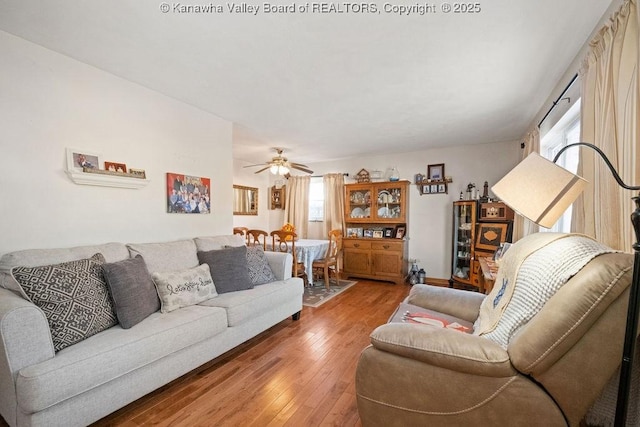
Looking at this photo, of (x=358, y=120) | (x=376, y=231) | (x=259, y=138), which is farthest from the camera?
(x=376, y=231)

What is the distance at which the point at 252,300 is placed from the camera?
2.33 metres

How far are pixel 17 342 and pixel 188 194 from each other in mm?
1850

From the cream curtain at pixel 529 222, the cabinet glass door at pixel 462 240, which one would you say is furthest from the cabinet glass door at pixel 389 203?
the cream curtain at pixel 529 222

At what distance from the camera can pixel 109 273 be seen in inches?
69.7

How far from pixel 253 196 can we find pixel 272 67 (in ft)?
13.2

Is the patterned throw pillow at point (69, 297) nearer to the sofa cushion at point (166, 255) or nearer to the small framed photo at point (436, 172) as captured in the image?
the sofa cushion at point (166, 255)

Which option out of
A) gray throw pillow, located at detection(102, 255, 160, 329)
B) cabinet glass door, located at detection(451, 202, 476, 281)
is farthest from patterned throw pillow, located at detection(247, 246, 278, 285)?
cabinet glass door, located at detection(451, 202, 476, 281)

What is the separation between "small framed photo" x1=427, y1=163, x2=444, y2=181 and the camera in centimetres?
471

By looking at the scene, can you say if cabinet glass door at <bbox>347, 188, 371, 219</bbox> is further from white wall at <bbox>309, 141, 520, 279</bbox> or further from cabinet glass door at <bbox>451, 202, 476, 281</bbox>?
cabinet glass door at <bbox>451, 202, 476, 281</bbox>

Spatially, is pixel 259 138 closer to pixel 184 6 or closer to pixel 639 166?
pixel 184 6

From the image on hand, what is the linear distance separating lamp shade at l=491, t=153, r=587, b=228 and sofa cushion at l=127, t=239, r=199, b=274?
2.40 m

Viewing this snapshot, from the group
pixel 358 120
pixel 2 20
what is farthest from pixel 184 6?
pixel 358 120

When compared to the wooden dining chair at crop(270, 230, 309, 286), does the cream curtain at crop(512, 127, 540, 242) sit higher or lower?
higher

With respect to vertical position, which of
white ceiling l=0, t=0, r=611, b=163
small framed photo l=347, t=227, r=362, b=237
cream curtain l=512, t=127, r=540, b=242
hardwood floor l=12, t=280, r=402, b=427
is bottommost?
hardwood floor l=12, t=280, r=402, b=427
